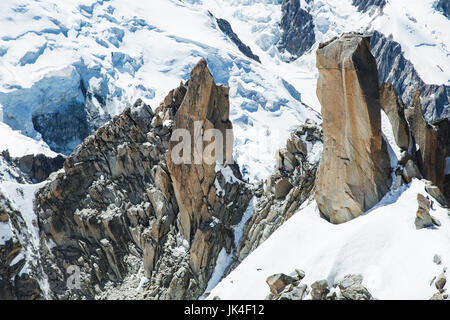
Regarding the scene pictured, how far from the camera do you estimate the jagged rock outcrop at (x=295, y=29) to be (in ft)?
603

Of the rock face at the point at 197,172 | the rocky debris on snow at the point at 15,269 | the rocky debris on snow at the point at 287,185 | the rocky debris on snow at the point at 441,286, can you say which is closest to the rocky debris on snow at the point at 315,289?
the rocky debris on snow at the point at 441,286

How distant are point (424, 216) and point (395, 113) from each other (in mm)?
8696

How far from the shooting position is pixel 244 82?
108 meters

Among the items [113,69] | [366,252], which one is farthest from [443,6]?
[366,252]

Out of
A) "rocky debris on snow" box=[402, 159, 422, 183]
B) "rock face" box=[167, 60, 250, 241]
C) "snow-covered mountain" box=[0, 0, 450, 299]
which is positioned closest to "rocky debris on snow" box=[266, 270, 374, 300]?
"snow-covered mountain" box=[0, 0, 450, 299]

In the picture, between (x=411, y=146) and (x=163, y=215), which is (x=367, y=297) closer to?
(x=411, y=146)

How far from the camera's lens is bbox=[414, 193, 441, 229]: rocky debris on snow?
78.1 feet

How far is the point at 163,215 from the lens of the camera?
4994cm

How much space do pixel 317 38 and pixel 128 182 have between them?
138493 mm

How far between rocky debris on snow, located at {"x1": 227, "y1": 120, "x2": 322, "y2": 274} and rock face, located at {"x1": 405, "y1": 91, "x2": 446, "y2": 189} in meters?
9.73

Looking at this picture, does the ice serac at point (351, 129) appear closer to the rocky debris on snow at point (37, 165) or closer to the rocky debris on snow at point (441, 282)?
the rocky debris on snow at point (441, 282)

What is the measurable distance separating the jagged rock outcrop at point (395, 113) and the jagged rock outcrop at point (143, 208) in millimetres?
20330

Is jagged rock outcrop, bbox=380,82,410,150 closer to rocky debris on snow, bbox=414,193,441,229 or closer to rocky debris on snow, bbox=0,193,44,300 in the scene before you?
rocky debris on snow, bbox=414,193,441,229
